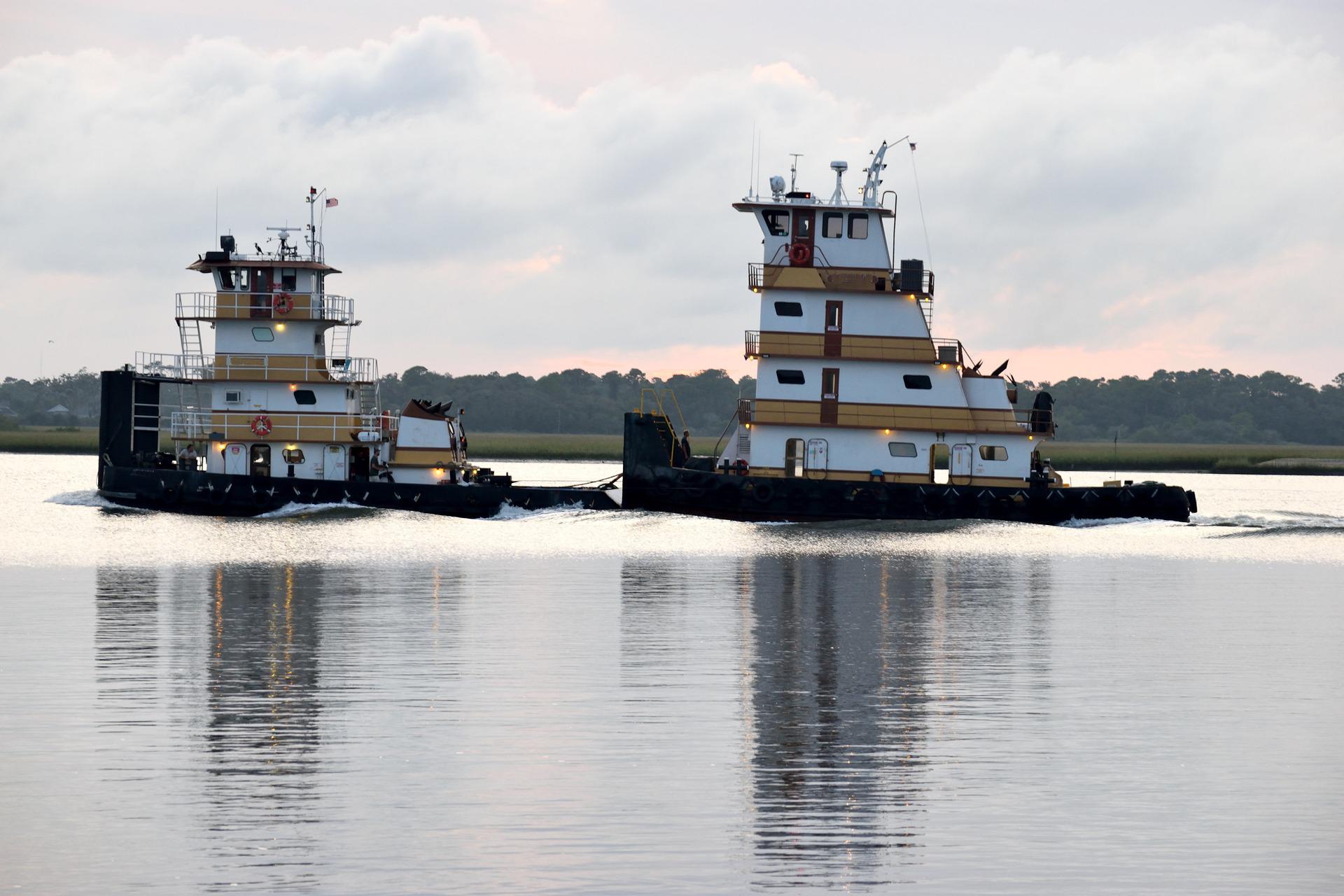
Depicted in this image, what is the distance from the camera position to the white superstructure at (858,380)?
4353 centimetres

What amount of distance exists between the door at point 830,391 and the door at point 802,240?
3.05 m

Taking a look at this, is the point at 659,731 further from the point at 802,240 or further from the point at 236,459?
the point at 236,459

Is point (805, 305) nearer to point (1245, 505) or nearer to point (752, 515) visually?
point (752, 515)

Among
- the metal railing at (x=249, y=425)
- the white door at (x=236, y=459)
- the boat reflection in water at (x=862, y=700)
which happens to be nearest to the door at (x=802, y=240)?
the metal railing at (x=249, y=425)

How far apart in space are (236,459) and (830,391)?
17329 mm

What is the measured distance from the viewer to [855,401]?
4366 centimetres

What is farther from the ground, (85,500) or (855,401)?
(855,401)

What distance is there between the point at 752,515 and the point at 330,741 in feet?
97.3

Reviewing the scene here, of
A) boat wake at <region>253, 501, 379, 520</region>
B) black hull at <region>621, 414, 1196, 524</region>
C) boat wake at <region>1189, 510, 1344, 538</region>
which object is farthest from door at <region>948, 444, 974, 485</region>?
boat wake at <region>253, 501, 379, 520</region>

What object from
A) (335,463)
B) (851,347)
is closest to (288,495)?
(335,463)

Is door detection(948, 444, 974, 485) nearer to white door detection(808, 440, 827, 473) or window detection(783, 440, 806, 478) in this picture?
white door detection(808, 440, 827, 473)

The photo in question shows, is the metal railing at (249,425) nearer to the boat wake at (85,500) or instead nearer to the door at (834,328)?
the boat wake at (85,500)

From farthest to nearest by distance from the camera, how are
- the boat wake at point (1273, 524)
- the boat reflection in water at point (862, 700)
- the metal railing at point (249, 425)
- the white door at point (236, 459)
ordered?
1. the boat wake at point (1273, 524)
2. the white door at point (236, 459)
3. the metal railing at point (249, 425)
4. the boat reflection in water at point (862, 700)

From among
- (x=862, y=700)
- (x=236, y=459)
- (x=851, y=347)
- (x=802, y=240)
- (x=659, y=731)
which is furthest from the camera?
(x=236, y=459)
